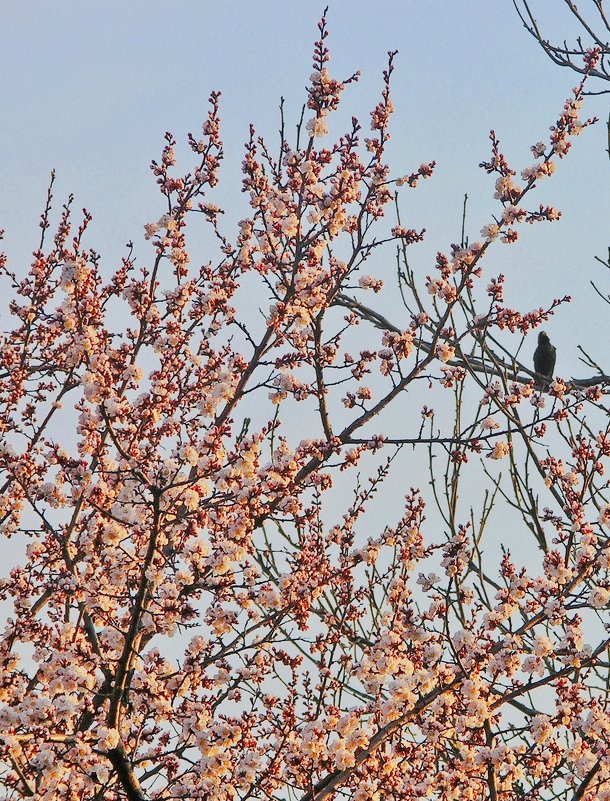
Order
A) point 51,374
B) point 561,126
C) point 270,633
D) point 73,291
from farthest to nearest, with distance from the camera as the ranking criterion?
point 51,374 < point 561,126 < point 270,633 < point 73,291

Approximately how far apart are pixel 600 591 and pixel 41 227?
4055 mm

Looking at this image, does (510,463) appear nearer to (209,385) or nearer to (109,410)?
(209,385)

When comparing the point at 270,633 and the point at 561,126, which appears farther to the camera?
the point at 561,126

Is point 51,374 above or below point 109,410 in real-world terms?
above

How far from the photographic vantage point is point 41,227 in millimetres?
6230

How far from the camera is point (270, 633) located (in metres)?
5.00

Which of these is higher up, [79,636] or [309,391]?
[309,391]

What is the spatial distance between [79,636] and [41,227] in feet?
8.67

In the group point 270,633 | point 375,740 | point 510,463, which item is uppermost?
point 510,463

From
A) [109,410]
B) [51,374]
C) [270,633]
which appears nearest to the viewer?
[109,410]

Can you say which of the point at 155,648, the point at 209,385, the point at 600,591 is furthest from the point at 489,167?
the point at 155,648

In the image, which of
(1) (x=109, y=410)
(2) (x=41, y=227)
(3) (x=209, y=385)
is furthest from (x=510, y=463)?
(2) (x=41, y=227)

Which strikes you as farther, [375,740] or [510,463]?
[510,463]

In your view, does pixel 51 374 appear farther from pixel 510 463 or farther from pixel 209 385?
pixel 510 463
